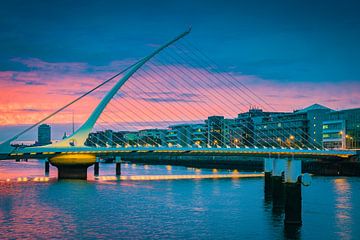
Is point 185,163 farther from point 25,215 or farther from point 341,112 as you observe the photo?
point 25,215

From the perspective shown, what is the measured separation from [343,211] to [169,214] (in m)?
10.1

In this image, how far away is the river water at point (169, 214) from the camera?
2420cm

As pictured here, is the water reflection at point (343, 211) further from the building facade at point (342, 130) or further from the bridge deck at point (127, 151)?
the building facade at point (342, 130)

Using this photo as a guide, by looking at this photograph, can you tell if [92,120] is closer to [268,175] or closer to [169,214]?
[268,175]

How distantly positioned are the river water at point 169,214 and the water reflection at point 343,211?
0.05 m

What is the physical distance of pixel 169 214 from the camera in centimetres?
3052

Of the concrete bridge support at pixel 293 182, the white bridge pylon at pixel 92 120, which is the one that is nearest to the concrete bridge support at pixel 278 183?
the concrete bridge support at pixel 293 182

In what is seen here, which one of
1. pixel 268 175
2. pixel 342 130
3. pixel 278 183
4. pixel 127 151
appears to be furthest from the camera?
pixel 342 130

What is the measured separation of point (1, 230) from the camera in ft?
82.1

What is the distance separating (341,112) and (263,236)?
7171cm

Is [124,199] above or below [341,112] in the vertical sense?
below

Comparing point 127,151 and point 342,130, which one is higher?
point 342,130

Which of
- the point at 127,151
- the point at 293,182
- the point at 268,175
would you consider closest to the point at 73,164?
the point at 127,151

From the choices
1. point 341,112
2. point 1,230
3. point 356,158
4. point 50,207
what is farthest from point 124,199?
point 341,112
